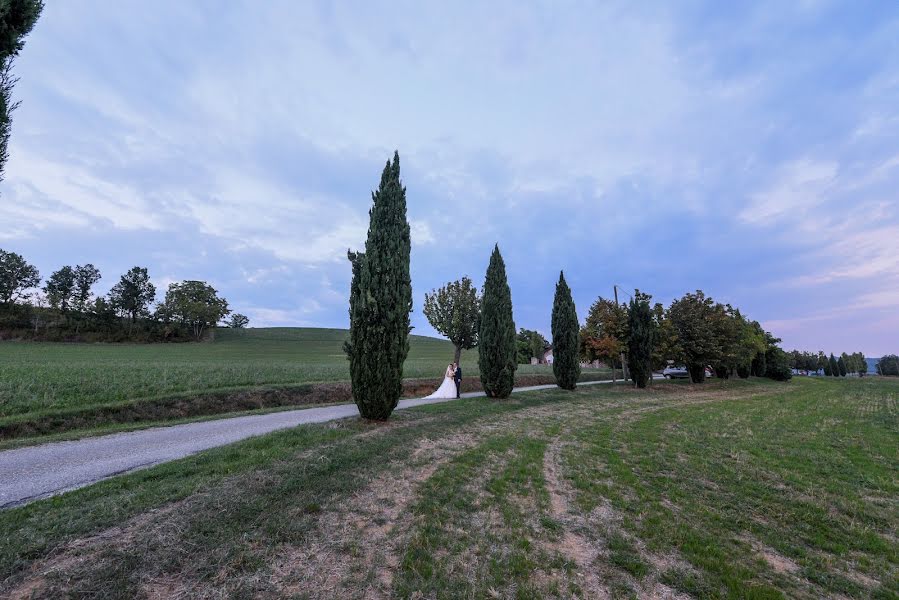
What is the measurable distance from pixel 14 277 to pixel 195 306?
2536cm

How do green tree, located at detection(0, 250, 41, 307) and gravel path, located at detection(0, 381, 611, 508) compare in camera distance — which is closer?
gravel path, located at detection(0, 381, 611, 508)

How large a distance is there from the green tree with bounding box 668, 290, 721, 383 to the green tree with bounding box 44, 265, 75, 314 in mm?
80111

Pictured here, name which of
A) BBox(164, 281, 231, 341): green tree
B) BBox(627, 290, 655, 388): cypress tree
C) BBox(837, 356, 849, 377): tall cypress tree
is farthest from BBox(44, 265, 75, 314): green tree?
BBox(837, 356, 849, 377): tall cypress tree

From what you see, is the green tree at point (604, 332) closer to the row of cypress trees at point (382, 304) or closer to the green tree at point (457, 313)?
the green tree at point (457, 313)

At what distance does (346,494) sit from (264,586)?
1937 millimetres

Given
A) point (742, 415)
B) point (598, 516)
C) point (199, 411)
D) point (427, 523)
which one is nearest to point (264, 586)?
point (427, 523)

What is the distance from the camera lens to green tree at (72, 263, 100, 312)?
60019 mm

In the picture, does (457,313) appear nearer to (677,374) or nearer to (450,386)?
(450,386)

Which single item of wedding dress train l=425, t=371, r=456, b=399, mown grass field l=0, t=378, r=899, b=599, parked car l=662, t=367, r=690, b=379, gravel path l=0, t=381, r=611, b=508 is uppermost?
parked car l=662, t=367, r=690, b=379

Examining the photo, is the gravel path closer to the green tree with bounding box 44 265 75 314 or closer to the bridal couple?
the bridal couple

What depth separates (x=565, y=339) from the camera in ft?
70.4

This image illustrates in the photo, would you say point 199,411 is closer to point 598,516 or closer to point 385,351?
point 385,351

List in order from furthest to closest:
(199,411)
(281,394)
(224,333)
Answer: (224,333) → (281,394) → (199,411)

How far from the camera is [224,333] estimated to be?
67625mm
